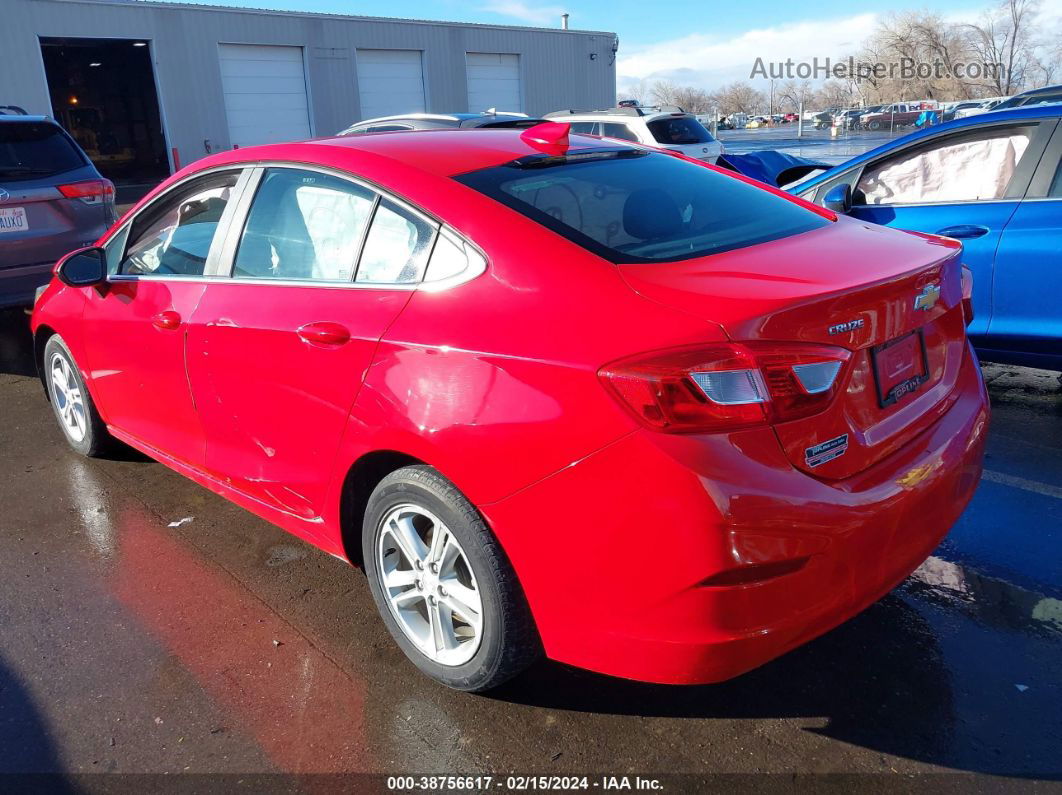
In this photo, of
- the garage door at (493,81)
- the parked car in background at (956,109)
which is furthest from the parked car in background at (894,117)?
the garage door at (493,81)

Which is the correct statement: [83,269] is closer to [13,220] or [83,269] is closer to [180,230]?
[180,230]

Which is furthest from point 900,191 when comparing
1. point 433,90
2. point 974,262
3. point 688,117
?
point 433,90

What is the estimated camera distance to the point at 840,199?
4.80 m

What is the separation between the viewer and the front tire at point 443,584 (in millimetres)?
2314

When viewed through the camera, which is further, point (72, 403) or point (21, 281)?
point (21, 281)

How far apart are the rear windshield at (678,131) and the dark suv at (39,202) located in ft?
26.5

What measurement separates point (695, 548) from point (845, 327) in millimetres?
672

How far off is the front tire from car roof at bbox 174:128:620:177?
100 cm

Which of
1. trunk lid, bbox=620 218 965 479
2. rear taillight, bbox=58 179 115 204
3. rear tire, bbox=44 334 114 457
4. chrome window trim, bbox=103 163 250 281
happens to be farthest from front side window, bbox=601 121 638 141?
trunk lid, bbox=620 218 965 479

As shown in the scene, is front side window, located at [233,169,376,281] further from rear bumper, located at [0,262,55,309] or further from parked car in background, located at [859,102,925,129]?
parked car in background, located at [859,102,925,129]

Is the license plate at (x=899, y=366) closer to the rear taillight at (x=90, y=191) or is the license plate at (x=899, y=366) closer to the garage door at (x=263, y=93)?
the rear taillight at (x=90, y=191)

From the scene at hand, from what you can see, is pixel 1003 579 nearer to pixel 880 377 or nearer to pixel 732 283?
pixel 880 377

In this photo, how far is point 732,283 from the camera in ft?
7.26

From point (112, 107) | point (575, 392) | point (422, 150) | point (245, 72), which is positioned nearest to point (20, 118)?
point (422, 150)
